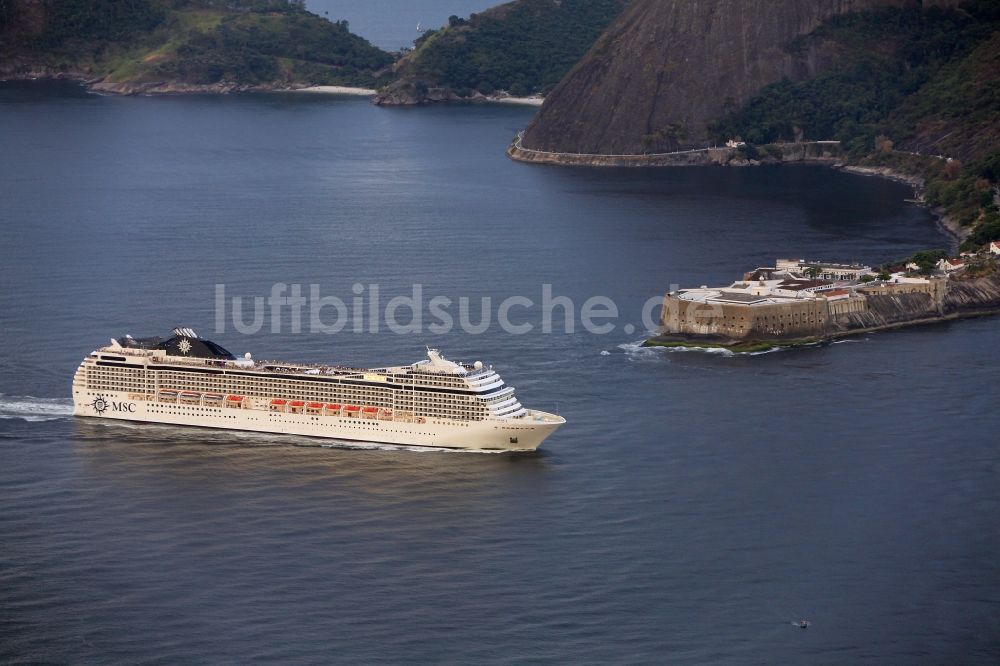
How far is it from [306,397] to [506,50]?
110449mm

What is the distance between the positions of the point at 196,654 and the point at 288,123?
99147 mm

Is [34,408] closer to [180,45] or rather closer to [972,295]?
[972,295]

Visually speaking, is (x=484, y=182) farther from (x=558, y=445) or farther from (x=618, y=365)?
(x=558, y=445)

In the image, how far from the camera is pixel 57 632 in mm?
39125

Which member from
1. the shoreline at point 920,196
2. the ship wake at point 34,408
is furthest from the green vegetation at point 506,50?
the ship wake at point 34,408

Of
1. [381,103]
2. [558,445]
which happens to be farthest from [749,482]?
[381,103]

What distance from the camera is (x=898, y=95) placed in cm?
12025

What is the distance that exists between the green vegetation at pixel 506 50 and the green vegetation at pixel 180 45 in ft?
20.0

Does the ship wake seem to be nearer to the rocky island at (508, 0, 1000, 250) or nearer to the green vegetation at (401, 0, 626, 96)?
the rocky island at (508, 0, 1000, 250)

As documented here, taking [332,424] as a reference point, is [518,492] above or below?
below

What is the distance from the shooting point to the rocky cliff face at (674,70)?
11962 cm

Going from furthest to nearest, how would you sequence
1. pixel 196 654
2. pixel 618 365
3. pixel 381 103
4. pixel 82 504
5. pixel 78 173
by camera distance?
pixel 381 103 < pixel 78 173 < pixel 618 365 < pixel 82 504 < pixel 196 654

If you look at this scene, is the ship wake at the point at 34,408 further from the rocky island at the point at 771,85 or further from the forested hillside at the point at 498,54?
the forested hillside at the point at 498,54

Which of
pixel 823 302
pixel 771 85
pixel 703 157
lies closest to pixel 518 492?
pixel 823 302
